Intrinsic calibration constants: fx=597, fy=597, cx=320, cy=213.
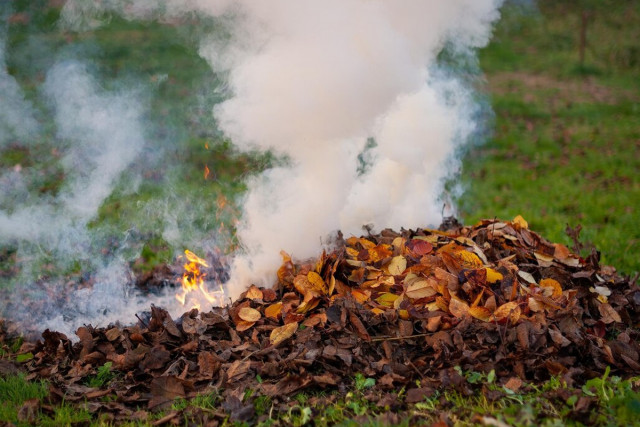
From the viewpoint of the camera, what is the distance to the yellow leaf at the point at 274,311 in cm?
381

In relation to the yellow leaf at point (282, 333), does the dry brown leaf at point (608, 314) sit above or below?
above

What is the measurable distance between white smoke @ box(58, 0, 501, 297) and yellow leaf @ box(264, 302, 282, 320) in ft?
→ 1.31

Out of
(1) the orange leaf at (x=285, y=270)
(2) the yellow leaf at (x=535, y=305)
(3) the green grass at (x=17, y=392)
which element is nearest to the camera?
(3) the green grass at (x=17, y=392)

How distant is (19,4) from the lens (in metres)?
11.3

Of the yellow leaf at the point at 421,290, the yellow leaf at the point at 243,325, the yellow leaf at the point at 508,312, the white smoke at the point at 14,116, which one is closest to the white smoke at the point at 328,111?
the yellow leaf at the point at 243,325

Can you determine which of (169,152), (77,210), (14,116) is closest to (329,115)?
(77,210)

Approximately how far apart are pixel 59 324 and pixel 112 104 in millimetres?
3326

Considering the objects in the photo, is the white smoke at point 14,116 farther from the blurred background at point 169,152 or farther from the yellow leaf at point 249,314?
the yellow leaf at point 249,314

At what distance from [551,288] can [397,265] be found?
1.00 m

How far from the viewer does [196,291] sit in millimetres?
4480

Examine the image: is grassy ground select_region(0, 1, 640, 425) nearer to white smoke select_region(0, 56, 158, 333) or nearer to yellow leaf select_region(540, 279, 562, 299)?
white smoke select_region(0, 56, 158, 333)

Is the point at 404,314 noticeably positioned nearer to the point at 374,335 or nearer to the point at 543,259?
the point at 374,335

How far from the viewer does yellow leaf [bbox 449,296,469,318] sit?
3.54 metres

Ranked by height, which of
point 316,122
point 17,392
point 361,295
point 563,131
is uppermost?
point 563,131
